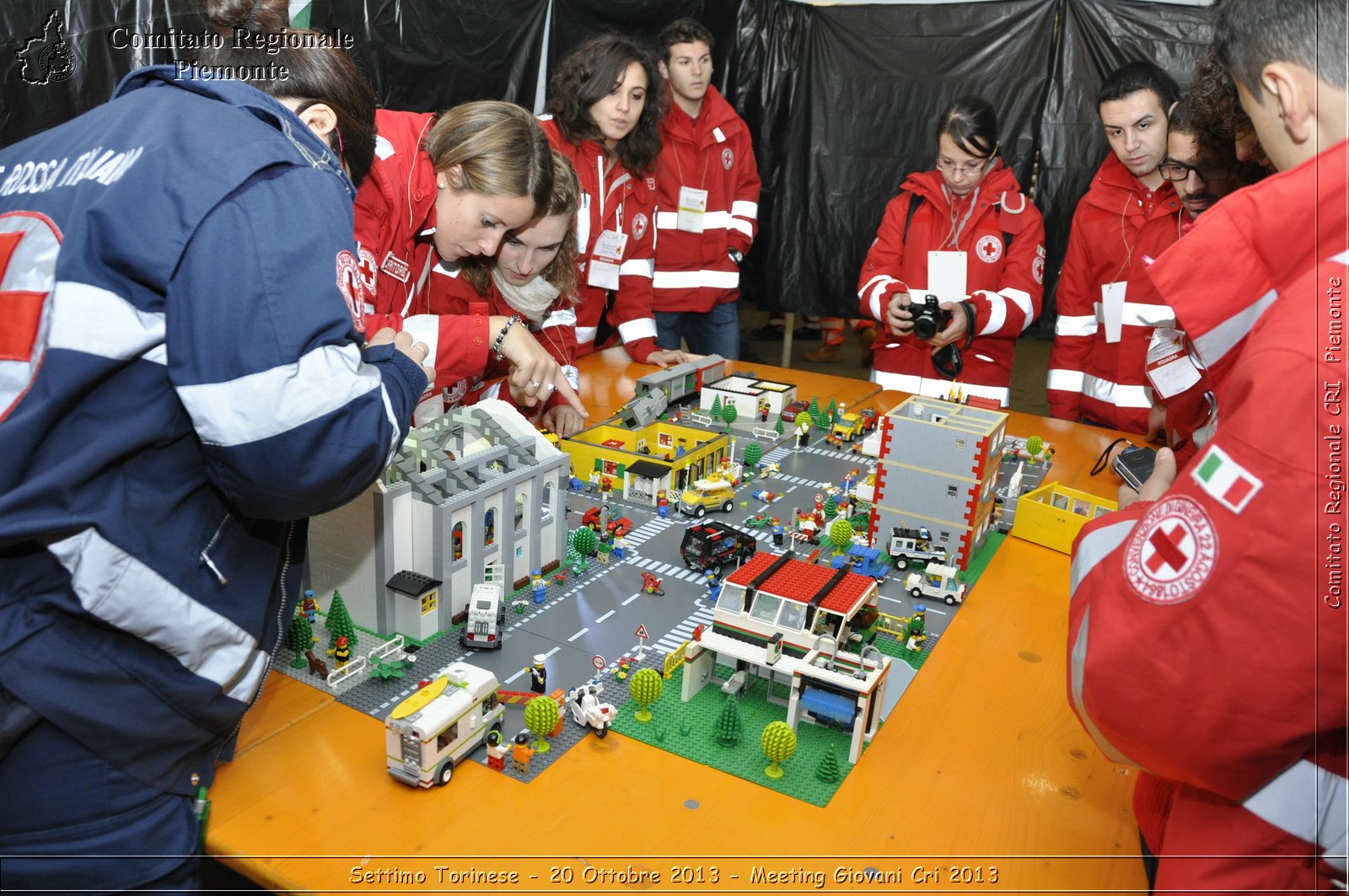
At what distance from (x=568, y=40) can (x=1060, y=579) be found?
4324mm

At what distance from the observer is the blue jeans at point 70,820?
1.25 m

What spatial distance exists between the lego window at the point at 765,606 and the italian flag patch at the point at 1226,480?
102 centimetres

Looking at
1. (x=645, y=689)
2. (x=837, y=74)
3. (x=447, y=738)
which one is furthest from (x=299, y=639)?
(x=837, y=74)

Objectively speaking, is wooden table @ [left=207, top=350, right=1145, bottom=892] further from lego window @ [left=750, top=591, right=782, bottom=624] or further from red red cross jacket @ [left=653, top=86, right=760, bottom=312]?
red red cross jacket @ [left=653, top=86, right=760, bottom=312]

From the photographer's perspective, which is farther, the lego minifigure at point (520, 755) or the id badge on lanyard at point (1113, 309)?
the id badge on lanyard at point (1113, 309)

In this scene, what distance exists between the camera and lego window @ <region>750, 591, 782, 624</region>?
194 centimetres

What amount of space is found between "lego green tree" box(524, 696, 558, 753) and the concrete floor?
6.02 meters

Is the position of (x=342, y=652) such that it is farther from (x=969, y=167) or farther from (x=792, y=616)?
(x=969, y=167)

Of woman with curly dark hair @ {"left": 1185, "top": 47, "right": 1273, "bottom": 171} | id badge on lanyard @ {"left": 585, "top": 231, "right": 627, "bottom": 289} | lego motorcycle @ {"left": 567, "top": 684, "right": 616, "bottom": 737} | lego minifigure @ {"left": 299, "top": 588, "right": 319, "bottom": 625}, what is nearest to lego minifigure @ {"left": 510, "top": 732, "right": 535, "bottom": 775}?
lego motorcycle @ {"left": 567, "top": 684, "right": 616, "bottom": 737}

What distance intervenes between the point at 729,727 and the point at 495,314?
2027mm

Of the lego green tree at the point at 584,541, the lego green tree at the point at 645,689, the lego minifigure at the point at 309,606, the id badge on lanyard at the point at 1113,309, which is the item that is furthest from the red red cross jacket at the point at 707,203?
the lego green tree at the point at 645,689

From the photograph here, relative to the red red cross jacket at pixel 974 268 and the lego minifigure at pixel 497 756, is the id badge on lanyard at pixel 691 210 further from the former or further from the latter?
the lego minifigure at pixel 497 756

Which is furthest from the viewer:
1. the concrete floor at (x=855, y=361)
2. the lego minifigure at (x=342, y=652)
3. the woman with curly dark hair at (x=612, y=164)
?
the concrete floor at (x=855, y=361)

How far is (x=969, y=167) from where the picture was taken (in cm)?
439
